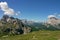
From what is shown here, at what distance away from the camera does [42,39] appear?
10125 centimetres

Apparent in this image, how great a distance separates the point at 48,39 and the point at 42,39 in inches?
179

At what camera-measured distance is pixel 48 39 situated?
100062mm
